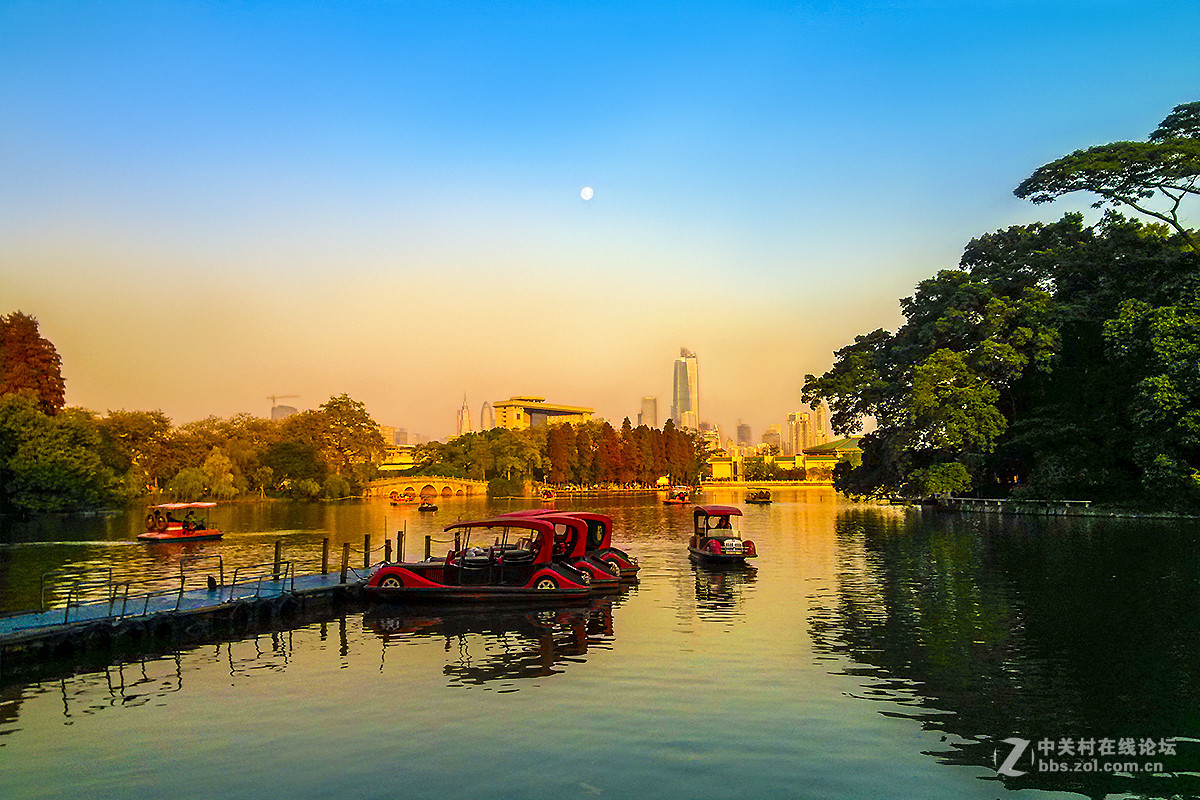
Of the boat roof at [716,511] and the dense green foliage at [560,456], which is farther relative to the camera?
the dense green foliage at [560,456]

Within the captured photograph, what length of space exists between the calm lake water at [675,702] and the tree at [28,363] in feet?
218

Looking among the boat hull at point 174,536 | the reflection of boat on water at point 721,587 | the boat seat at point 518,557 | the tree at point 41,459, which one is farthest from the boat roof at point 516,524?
the tree at point 41,459

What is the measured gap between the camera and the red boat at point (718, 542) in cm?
4281

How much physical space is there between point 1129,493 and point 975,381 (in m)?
14.5

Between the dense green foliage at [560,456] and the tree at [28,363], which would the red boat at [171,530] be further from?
the dense green foliage at [560,456]

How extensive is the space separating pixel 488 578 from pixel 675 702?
1452 centimetres

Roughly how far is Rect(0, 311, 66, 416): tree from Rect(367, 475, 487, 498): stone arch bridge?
60476mm

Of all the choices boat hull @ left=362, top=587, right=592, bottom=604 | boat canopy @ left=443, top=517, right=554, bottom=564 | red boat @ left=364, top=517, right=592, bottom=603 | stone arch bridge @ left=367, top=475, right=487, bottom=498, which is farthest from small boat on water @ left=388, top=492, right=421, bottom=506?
boat hull @ left=362, top=587, right=592, bottom=604

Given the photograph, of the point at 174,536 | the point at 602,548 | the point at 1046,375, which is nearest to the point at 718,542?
the point at 602,548

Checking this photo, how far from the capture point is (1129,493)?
64.7 metres

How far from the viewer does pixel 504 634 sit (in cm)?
2644

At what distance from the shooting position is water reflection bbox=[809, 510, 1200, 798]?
1587 centimetres

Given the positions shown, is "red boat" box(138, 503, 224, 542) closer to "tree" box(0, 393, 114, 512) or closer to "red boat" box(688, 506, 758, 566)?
"tree" box(0, 393, 114, 512)

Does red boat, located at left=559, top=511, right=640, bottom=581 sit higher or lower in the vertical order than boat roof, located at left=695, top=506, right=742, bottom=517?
lower
